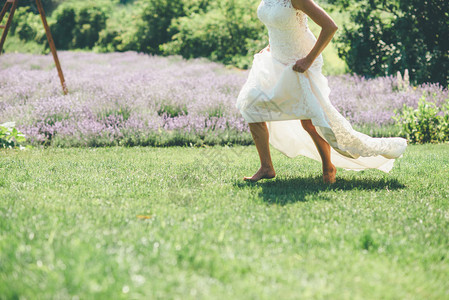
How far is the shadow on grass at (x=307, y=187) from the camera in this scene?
3.45 m

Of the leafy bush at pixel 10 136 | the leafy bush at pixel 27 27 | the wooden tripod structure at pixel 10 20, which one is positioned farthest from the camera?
the leafy bush at pixel 27 27

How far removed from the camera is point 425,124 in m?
6.84

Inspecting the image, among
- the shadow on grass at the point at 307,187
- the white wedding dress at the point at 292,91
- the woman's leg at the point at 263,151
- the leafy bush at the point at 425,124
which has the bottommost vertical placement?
the leafy bush at the point at 425,124

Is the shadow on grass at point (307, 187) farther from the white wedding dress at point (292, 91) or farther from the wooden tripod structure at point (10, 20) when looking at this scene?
the wooden tripod structure at point (10, 20)

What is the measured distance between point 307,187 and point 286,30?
1450mm

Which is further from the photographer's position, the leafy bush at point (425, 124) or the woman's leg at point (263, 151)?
the leafy bush at point (425, 124)

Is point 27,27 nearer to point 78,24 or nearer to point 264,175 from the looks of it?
point 78,24

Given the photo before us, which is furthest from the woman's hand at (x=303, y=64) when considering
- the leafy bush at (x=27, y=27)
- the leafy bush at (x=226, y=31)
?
the leafy bush at (x=27, y=27)

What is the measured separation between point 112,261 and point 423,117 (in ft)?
20.1

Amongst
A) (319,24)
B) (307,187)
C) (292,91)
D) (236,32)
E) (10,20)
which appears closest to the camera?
(319,24)

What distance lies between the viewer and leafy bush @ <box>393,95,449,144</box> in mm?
6750

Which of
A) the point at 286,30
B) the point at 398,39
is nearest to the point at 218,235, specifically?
the point at 286,30

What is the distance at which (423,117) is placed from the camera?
6742 mm

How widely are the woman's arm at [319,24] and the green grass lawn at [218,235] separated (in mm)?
1135
